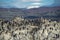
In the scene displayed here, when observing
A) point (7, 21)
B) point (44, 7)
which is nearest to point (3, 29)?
Answer: point (7, 21)

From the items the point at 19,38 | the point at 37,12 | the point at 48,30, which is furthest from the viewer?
the point at 37,12

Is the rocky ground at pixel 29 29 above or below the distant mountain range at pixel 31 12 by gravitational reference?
→ below

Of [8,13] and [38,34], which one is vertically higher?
[8,13]

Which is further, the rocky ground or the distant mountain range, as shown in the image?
the distant mountain range

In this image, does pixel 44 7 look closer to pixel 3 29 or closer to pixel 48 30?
pixel 48 30

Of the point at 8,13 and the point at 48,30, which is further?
the point at 8,13
